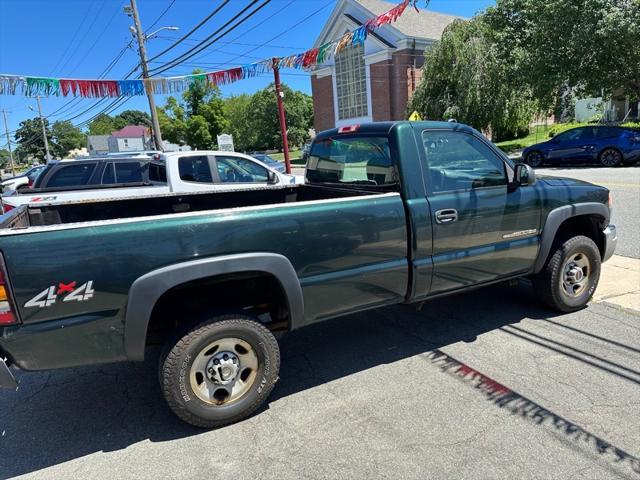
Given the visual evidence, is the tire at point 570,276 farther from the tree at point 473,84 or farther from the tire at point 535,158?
the tree at point 473,84

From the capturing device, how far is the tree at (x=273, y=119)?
196ft

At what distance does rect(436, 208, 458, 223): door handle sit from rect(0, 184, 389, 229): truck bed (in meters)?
0.46

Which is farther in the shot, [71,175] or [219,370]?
[71,175]

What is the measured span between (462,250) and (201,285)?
2070mm

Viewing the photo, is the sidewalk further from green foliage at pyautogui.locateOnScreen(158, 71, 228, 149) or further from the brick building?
green foliage at pyautogui.locateOnScreen(158, 71, 228, 149)

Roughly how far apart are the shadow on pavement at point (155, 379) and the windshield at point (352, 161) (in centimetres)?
146

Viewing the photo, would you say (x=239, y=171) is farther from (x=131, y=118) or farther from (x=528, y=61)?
(x=131, y=118)

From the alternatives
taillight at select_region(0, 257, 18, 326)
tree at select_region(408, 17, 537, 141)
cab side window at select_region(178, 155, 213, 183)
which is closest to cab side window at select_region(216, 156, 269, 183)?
cab side window at select_region(178, 155, 213, 183)

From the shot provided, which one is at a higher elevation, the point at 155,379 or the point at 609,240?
the point at 609,240

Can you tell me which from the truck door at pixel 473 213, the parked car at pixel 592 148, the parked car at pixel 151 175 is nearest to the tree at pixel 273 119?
the parked car at pixel 592 148

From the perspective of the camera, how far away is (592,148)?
655 inches

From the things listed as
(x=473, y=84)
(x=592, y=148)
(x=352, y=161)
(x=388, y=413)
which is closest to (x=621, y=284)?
(x=352, y=161)

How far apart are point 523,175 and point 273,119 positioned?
193ft

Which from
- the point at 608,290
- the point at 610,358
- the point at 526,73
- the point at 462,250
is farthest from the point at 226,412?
the point at 526,73
